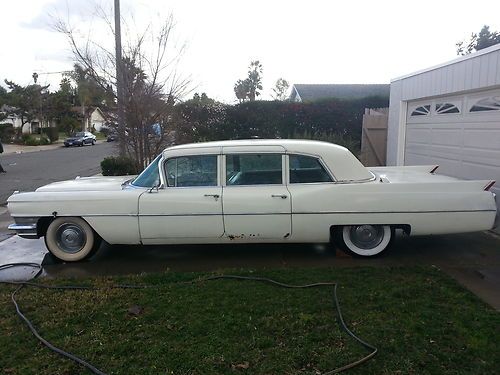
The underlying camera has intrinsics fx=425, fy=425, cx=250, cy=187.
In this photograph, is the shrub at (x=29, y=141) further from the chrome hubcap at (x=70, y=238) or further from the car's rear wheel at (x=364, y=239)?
the car's rear wheel at (x=364, y=239)

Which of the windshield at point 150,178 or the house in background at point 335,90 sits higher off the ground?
the house in background at point 335,90

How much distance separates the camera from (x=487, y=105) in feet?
21.8

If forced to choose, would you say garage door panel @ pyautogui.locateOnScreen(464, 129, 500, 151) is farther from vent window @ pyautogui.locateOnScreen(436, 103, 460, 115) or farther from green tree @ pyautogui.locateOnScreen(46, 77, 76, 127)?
green tree @ pyautogui.locateOnScreen(46, 77, 76, 127)

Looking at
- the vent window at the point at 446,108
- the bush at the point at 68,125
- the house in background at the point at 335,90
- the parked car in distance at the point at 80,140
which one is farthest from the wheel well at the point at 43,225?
the bush at the point at 68,125

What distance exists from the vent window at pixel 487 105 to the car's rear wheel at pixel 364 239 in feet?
9.44

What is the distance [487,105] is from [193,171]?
4.74 m

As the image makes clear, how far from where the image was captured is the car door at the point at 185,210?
505 cm

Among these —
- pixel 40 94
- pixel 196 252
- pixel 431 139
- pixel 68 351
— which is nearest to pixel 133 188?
pixel 196 252

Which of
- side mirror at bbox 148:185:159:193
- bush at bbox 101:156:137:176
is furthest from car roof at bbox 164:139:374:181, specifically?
bush at bbox 101:156:137:176

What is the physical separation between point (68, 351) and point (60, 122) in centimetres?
4892

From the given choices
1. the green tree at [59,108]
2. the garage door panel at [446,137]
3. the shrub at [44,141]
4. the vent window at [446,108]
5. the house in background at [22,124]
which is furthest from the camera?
the green tree at [59,108]

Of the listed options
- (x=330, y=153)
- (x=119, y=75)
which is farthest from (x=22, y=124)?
(x=330, y=153)

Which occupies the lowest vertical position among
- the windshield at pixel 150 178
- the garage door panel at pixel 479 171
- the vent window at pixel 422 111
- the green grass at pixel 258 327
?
the green grass at pixel 258 327

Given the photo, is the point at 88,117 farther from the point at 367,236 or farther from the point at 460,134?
the point at 367,236
